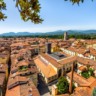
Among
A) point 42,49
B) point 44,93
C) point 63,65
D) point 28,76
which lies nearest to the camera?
point 44,93

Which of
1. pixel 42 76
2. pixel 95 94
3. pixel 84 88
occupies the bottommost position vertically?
pixel 42 76

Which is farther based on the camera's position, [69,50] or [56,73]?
[69,50]

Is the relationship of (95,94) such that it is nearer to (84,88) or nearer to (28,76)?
(84,88)

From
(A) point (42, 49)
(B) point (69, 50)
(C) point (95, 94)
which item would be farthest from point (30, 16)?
(A) point (42, 49)

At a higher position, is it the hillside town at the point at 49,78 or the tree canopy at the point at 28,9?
the tree canopy at the point at 28,9

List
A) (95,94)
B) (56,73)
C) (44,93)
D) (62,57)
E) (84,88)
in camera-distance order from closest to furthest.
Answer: (95,94) < (84,88) < (44,93) < (56,73) < (62,57)

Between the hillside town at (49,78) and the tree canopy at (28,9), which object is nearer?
the tree canopy at (28,9)

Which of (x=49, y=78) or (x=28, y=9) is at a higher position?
(x=28, y=9)

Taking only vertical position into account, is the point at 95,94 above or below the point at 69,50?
above

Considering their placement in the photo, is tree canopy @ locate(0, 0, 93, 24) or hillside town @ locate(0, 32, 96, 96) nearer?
tree canopy @ locate(0, 0, 93, 24)

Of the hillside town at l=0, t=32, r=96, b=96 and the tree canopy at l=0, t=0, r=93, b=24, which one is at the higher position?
the tree canopy at l=0, t=0, r=93, b=24

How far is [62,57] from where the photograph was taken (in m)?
61.6

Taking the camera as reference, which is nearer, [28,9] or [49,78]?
[28,9]

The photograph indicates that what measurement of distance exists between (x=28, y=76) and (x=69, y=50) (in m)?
41.3
